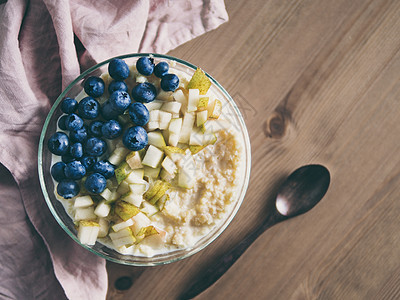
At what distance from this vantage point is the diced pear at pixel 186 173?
139cm

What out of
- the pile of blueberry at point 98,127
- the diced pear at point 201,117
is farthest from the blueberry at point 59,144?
the diced pear at point 201,117

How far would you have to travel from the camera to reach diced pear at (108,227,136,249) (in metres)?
1.37

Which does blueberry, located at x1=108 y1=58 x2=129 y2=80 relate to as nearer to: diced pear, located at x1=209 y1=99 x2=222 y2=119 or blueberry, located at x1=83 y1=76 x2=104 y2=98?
blueberry, located at x1=83 y1=76 x2=104 y2=98

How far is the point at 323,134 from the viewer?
1741 mm

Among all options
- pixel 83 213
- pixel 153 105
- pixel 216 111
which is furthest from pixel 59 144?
pixel 216 111

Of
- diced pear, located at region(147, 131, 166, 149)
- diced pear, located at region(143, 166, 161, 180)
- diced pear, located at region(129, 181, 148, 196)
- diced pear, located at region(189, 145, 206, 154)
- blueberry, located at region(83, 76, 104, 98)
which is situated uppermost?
diced pear, located at region(189, 145, 206, 154)

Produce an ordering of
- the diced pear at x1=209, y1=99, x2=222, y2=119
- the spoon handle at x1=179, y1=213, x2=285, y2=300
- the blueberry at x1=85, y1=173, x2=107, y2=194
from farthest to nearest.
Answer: the spoon handle at x1=179, y1=213, x2=285, y2=300 < the diced pear at x1=209, y1=99, x2=222, y2=119 < the blueberry at x1=85, y1=173, x2=107, y2=194

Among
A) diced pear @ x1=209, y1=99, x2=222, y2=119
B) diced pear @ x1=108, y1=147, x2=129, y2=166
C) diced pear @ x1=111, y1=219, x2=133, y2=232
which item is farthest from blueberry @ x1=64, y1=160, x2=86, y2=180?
diced pear @ x1=209, y1=99, x2=222, y2=119

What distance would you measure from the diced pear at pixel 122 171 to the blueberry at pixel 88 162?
97 millimetres

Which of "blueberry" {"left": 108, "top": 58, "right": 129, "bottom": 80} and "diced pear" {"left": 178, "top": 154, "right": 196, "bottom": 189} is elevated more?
"blueberry" {"left": 108, "top": 58, "right": 129, "bottom": 80}

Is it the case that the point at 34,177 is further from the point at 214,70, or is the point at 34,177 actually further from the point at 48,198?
the point at 214,70

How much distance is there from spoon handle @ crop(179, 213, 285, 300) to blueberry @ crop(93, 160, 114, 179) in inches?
26.9

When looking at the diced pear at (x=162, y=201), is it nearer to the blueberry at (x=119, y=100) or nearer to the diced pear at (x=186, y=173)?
the diced pear at (x=186, y=173)

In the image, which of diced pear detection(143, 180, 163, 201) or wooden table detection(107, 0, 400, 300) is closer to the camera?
diced pear detection(143, 180, 163, 201)
